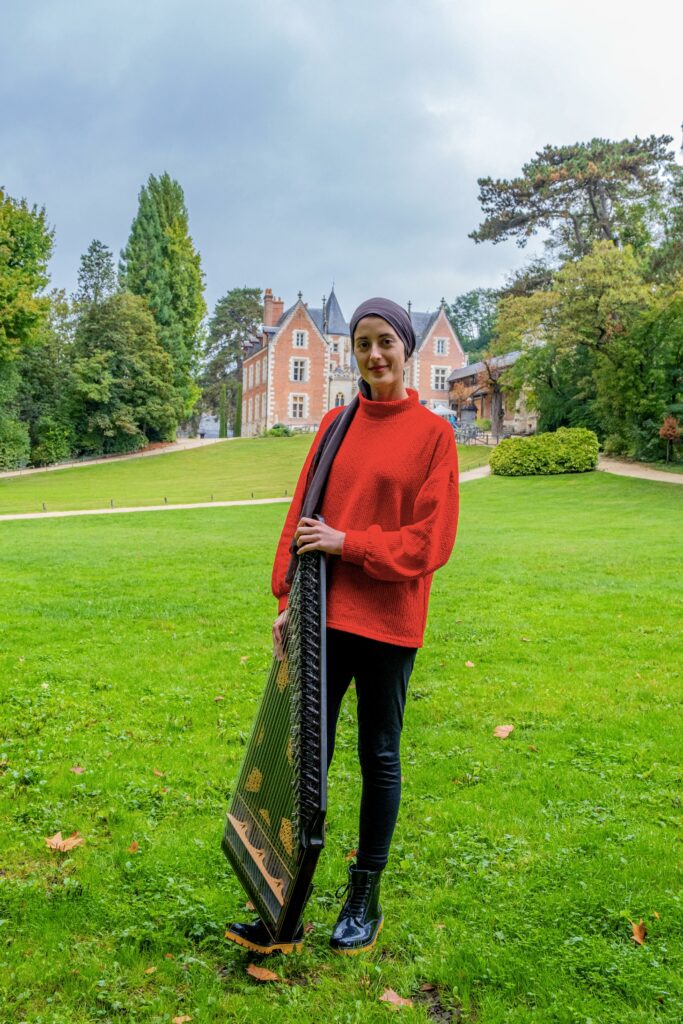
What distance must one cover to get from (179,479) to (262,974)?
31241 mm

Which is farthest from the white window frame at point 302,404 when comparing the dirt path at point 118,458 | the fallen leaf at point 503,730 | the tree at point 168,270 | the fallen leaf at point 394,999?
the fallen leaf at point 394,999

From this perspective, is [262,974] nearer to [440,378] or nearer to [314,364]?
[314,364]

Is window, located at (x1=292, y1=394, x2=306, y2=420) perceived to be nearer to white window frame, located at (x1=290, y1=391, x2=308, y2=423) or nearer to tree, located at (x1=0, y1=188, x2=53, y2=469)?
white window frame, located at (x1=290, y1=391, x2=308, y2=423)

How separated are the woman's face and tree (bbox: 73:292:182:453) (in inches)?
1561

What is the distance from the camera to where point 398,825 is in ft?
10.9

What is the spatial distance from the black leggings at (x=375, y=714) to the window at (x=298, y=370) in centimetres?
5351

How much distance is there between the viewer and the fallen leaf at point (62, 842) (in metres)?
3.09

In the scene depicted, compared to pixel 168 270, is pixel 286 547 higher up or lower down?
lower down

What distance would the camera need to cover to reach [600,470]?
2636cm

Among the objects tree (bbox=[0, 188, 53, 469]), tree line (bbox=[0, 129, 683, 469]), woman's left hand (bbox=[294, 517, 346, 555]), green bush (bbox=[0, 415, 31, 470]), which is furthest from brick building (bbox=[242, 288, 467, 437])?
woman's left hand (bbox=[294, 517, 346, 555])

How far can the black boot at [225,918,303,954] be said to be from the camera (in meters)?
2.39

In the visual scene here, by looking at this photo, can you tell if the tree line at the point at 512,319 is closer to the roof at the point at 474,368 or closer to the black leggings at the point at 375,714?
the roof at the point at 474,368

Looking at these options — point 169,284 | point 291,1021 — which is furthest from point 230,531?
point 169,284

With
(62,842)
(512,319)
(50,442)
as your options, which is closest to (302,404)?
(50,442)
